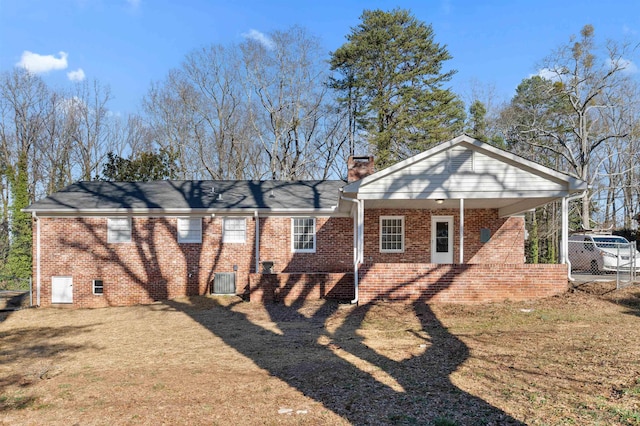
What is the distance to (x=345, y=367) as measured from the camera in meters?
6.73

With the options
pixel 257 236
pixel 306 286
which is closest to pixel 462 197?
pixel 306 286

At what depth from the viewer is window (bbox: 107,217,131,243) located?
16.2 m

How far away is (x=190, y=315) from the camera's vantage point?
12.5 meters

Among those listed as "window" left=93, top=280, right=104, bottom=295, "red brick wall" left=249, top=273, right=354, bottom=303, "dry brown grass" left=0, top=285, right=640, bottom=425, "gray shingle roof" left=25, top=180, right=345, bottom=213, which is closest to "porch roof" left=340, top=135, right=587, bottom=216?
"red brick wall" left=249, top=273, right=354, bottom=303

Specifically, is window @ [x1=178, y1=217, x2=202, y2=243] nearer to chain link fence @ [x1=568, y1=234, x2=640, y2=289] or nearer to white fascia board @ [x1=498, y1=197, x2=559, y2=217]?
white fascia board @ [x1=498, y1=197, x2=559, y2=217]

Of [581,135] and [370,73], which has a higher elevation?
[370,73]

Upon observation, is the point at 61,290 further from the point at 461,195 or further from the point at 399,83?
the point at 399,83

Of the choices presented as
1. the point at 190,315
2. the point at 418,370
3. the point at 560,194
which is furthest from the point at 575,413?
the point at 190,315

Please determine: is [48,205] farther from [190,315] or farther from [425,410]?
[425,410]

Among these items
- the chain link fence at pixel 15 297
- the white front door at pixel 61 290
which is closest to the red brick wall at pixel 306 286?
the white front door at pixel 61 290

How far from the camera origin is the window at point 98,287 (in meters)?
16.1

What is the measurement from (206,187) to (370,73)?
610 inches

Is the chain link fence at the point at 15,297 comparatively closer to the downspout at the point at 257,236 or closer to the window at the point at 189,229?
the window at the point at 189,229

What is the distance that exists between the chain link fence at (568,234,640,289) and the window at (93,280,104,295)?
16330 millimetres
